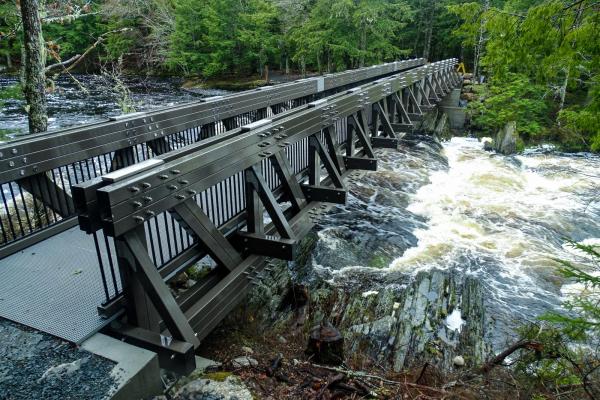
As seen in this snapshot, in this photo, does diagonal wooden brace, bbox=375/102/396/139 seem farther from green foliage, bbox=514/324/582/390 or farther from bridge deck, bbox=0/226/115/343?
→ bridge deck, bbox=0/226/115/343

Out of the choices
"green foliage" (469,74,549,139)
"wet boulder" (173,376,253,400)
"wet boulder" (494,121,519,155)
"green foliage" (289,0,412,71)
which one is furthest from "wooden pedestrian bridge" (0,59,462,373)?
"green foliage" (289,0,412,71)

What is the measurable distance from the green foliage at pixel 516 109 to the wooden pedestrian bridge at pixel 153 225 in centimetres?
1686

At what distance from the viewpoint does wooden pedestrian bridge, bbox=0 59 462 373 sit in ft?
10.4

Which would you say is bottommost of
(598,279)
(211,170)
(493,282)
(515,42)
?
(493,282)

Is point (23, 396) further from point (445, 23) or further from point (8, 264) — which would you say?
point (445, 23)

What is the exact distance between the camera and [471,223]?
10500mm

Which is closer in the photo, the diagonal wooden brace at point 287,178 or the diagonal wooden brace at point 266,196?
the diagonal wooden brace at point 266,196

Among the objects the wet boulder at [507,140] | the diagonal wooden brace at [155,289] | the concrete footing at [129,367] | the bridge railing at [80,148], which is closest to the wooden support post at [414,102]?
the bridge railing at [80,148]

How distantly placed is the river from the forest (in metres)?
2.42

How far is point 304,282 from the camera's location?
7168 mm

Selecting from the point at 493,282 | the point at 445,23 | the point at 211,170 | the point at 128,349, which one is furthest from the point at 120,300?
the point at 445,23

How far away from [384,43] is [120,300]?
3209cm

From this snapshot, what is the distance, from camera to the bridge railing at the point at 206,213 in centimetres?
307

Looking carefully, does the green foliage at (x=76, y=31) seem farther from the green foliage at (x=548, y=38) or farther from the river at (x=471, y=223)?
the green foliage at (x=548, y=38)
